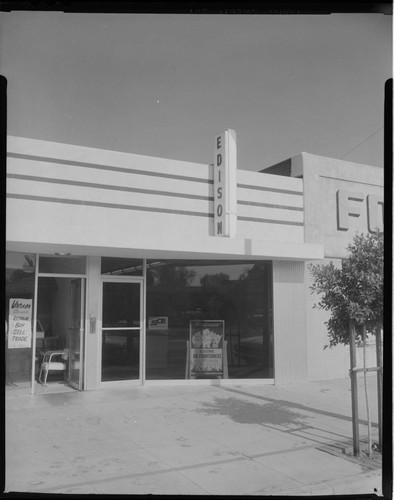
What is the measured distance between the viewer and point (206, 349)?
1226 cm

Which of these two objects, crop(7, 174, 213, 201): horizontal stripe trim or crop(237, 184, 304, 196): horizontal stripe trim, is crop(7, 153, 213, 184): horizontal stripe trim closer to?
crop(7, 174, 213, 201): horizontal stripe trim

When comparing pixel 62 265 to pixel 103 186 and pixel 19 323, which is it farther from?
pixel 103 186

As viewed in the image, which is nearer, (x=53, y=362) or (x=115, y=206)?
(x=115, y=206)

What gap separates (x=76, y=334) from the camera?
11133 millimetres

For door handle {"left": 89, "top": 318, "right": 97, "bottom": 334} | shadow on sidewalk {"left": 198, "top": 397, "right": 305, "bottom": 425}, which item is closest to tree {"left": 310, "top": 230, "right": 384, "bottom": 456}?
shadow on sidewalk {"left": 198, "top": 397, "right": 305, "bottom": 425}

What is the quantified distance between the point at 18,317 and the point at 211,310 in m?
4.50

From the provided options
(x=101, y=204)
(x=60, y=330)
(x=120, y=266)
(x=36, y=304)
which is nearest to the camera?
(x=101, y=204)

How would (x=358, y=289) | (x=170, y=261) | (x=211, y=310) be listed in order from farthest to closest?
(x=211, y=310), (x=170, y=261), (x=358, y=289)

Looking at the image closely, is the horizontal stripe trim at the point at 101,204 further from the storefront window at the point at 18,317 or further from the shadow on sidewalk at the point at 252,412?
the shadow on sidewalk at the point at 252,412

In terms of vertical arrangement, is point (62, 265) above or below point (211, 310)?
above

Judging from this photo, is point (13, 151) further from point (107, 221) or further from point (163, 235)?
point (163, 235)

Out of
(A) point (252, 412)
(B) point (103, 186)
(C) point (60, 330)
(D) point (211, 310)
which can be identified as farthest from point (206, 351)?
(B) point (103, 186)

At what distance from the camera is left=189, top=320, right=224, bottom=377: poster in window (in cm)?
1215

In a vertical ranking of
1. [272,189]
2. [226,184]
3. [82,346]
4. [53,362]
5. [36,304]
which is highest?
[272,189]
